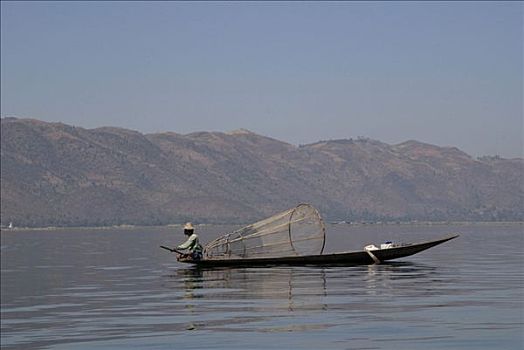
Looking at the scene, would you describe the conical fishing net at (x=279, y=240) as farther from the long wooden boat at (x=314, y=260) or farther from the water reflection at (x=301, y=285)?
the water reflection at (x=301, y=285)

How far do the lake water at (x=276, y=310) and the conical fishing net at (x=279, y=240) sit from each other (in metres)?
4.60

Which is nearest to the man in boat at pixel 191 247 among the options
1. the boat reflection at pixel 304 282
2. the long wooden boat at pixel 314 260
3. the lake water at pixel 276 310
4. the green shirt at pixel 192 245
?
the green shirt at pixel 192 245

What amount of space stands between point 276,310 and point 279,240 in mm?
29758

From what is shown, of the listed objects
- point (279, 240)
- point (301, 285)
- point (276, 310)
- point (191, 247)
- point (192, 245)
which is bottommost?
point (276, 310)

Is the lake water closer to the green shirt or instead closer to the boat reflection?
the boat reflection

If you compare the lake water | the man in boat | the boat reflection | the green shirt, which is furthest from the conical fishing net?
the lake water

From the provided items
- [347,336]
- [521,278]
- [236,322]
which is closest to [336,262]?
[521,278]

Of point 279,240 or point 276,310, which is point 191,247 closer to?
point 279,240

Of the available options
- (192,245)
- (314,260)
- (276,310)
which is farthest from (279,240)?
(276,310)

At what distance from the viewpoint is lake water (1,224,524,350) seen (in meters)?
26.2

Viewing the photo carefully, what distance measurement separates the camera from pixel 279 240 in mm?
63344

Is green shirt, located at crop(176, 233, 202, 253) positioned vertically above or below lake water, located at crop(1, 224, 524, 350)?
above

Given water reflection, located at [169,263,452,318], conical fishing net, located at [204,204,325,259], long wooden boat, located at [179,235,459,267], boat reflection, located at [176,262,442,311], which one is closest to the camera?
water reflection, located at [169,263,452,318]

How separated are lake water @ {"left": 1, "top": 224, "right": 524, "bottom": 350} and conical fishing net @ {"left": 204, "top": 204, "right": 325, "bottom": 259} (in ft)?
15.1
